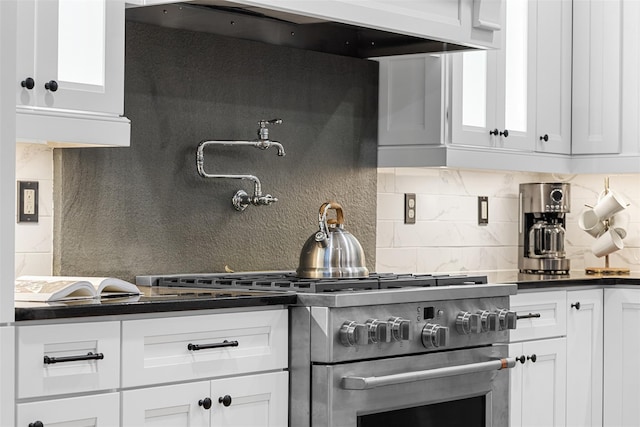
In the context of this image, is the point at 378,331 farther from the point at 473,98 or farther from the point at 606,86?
the point at 606,86

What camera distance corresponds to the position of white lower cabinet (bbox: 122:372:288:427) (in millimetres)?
2568

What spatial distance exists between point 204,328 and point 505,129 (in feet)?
6.28

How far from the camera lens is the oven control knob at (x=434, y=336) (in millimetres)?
3117

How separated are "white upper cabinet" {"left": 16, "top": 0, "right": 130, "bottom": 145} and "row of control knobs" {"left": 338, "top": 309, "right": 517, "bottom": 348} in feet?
2.52

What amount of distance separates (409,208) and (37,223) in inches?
66.7

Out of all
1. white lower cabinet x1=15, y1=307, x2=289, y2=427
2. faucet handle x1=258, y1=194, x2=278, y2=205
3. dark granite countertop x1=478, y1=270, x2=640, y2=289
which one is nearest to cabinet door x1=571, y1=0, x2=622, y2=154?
dark granite countertop x1=478, y1=270, x2=640, y2=289

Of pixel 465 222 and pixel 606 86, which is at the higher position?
pixel 606 86

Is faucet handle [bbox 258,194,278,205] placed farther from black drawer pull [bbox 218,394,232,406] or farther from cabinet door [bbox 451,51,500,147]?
black drawer pull [bbox 218,394,232,406]

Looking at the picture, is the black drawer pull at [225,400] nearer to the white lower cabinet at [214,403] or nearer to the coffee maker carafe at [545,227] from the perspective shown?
the white lower cabinet at [214,403]

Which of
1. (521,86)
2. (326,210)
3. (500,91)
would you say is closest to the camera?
(326,210)

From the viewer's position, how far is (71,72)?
2.77 m

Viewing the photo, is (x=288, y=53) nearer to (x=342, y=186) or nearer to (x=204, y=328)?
(x=342, y=186)

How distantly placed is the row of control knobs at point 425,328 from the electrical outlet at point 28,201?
918 millimetres

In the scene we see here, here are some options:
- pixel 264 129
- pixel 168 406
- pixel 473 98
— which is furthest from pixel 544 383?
pixel 168 406
